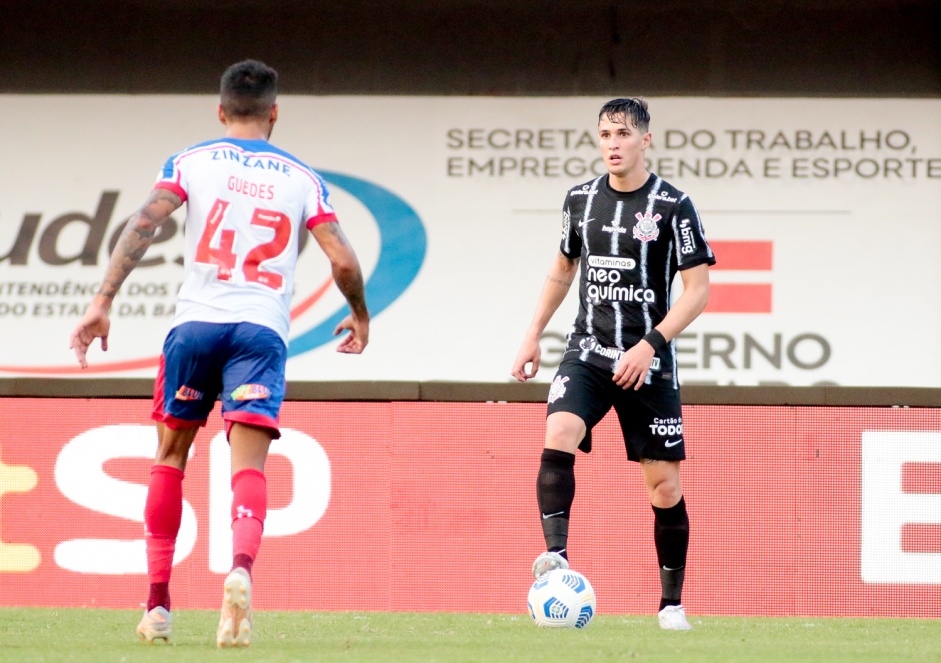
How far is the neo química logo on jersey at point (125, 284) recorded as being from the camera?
38.2 ft

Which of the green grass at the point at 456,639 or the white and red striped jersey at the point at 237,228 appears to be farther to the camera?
the white and red striped jersey at the point at 237,228

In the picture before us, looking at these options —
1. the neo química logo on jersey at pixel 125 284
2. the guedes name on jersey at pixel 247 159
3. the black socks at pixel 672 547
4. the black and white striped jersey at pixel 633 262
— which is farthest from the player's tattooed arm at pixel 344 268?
the neo química logo on jersey at pixel 125 284

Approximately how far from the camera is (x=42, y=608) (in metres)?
6.73

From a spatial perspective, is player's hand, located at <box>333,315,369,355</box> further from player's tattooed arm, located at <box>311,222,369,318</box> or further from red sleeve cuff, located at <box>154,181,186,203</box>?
red sleeve cuff, located at <box>154,181,186,203</box>

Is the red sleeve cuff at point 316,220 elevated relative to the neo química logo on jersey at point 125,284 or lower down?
lower down

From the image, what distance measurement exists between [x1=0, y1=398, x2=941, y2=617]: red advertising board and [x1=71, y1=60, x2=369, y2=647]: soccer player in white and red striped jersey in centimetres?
238

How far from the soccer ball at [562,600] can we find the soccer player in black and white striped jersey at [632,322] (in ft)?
0.74

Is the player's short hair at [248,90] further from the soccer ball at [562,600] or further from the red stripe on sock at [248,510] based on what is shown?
the soccer ball at [562,600]

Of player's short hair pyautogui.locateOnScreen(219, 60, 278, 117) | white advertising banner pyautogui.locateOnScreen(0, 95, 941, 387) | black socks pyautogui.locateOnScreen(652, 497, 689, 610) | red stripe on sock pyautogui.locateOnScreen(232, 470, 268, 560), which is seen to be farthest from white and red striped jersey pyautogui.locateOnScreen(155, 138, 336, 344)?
white advertising banner pyautogui.locateOnScreen(0, 95, 941, 387)

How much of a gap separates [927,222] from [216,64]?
575cm

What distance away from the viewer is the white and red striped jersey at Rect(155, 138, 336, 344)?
4453 mm

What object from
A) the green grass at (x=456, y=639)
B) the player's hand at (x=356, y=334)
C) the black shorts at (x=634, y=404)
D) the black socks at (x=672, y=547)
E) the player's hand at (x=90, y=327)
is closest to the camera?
the green grass at (x=456, y=639)

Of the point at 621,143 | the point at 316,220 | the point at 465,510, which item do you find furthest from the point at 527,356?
the point at 465,510

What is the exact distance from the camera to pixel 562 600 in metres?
5.13
